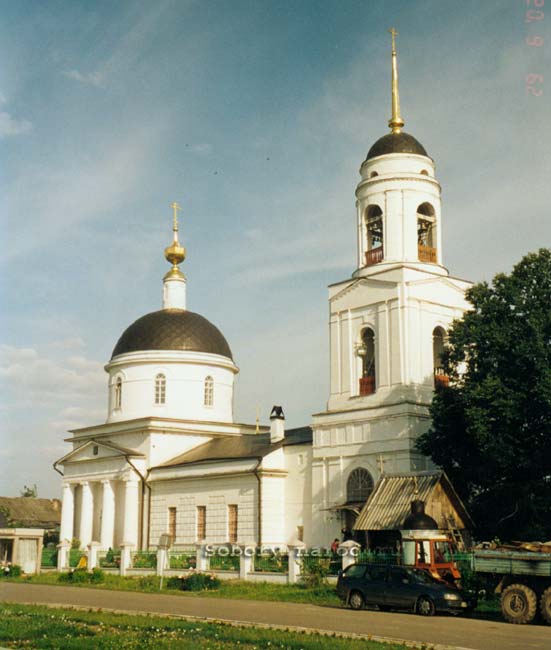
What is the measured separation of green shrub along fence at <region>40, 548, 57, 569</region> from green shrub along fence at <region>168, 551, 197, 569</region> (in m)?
7.77

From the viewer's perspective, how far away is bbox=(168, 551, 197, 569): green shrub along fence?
3170cm

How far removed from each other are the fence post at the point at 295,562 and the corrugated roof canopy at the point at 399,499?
1.89 meters

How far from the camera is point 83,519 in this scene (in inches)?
1719

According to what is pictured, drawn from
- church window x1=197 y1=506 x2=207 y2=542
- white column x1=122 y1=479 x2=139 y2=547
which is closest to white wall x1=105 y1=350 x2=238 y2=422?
white column x1=122 y1=479 x2=139 y2=547

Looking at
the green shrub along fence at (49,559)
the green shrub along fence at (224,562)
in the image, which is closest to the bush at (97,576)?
the green shrub along fence at (224,562)

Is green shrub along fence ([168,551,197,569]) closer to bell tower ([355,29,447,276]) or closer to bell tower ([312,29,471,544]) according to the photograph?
bell tower ([312,29,471,544])

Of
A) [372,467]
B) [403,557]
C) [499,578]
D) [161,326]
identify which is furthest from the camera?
[161,326]

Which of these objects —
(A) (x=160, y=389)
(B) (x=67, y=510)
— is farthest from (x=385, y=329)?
(B) (x=67, y=510)

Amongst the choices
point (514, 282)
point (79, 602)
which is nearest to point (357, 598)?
point (79, 602)

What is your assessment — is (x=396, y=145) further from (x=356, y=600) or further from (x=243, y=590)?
(x=356, y=600)

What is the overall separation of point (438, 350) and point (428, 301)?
2025 mm

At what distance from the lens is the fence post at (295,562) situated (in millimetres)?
26453

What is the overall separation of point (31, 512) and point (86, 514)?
21.9m

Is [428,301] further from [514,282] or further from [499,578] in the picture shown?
[499,578]
